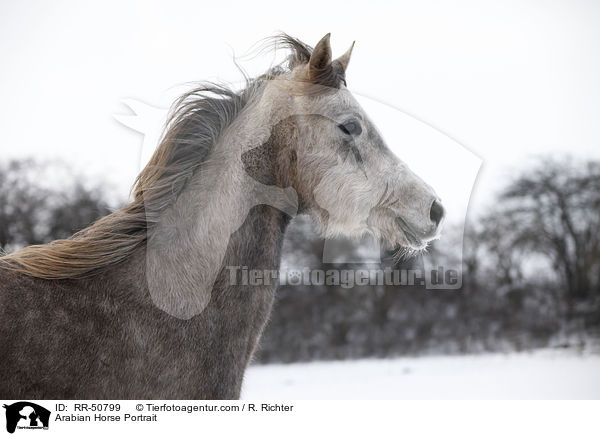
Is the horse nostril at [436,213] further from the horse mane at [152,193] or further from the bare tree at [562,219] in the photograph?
the bare tree at [562,219]

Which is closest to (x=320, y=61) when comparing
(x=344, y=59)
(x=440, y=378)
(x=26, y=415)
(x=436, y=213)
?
(x=344, y=59)

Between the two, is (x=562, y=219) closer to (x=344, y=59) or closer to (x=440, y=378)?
(x=440, y=378)

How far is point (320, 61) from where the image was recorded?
2520 millimetres

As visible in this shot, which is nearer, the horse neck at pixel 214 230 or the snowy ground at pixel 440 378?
the horse neck at pixel 214 230

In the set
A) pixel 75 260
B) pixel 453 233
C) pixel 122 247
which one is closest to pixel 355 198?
pixel 122 247

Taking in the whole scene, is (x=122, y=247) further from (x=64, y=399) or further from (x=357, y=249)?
(x=357, y=249)

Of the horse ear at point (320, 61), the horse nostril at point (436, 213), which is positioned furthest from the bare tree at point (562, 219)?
the horse ear at point (320, 61)

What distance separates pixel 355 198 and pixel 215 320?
94cm

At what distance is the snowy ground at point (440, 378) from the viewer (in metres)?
5.49

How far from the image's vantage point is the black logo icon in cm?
216

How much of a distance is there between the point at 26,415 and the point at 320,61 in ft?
7.06

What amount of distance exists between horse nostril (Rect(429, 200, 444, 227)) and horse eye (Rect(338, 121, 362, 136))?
53 cm

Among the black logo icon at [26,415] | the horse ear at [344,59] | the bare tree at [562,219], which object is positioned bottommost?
the black logo icon at [26,415]

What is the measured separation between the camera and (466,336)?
834 centimetres
